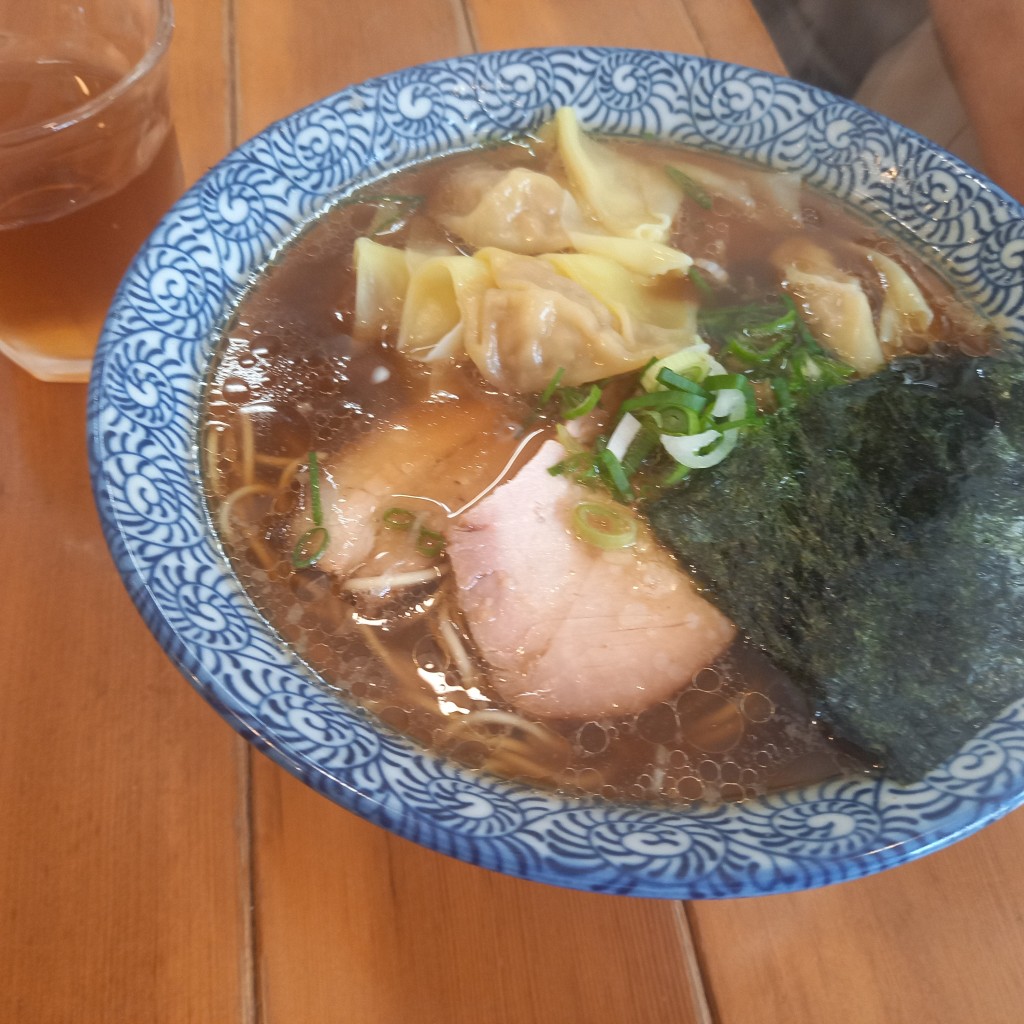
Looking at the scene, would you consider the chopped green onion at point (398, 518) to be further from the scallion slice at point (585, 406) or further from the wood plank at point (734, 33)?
the wood plank at point (734, 33)

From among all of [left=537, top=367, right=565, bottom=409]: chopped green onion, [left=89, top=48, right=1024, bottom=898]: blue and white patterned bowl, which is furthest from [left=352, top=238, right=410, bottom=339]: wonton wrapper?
[left=537, top=367, right=565, bottom=409]: chopped green onion

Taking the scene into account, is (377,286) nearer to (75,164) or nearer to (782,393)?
(75,164)

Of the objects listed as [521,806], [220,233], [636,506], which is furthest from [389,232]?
[521,806]

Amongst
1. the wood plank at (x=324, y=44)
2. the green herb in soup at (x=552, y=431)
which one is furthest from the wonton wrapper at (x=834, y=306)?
the wood plank at (x=324, y=44)

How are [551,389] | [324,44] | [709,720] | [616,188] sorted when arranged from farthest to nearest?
1. [324,44]
2. [616,188]
3. [551,389]
4. [709,720]

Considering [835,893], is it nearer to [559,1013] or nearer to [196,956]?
[559,1013]

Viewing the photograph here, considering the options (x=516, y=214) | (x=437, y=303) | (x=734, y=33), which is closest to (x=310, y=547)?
(x=437, y=303)
